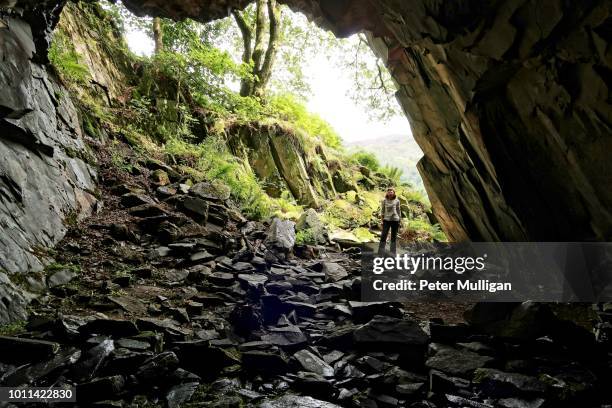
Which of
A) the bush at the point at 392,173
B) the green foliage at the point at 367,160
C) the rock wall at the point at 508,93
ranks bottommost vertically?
the rock wall at the point at 508,93

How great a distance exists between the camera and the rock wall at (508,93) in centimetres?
440

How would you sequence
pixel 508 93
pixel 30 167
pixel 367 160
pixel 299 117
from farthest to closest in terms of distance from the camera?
pixel 367 160 → pixel 299 117 → pixel 30 167 → pixel 508 93

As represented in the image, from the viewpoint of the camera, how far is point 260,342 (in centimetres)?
473

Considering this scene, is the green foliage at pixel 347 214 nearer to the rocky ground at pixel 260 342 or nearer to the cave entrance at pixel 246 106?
the cave entrance at pixel 246 106

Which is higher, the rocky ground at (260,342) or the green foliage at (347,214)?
the green foliage at (347,214)

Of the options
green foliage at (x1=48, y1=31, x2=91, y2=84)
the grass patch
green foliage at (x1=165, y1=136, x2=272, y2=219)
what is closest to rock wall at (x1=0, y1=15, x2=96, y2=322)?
the grass patch

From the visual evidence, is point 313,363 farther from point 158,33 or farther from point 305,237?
point 158,33

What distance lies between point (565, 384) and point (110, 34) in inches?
687

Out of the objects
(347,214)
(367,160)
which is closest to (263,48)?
(367,160)

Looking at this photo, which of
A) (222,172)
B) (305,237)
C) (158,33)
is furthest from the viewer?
(158,33)

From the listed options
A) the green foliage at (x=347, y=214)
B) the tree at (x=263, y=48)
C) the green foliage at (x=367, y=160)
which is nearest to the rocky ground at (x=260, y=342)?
the green foliage at (x=347, y=214)

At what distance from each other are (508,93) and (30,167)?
314 inches

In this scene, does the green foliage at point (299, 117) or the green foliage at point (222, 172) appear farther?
the green foliage at point (299, 117)

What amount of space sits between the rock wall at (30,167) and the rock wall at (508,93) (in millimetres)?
2679
